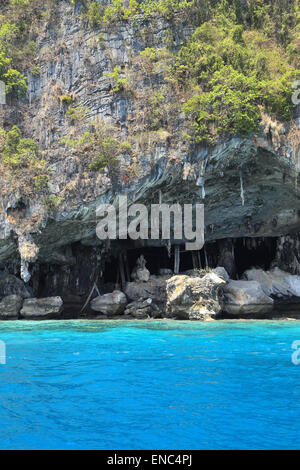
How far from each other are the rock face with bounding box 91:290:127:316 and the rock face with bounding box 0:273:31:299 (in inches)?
142

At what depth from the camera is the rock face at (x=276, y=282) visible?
20109 mm

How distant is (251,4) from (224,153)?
819 centimetres

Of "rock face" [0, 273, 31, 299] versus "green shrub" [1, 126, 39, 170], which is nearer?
"green shrub" [1, 126, 39, 170]

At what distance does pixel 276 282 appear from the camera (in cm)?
2053

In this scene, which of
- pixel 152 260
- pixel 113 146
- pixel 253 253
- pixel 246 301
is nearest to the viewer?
pixel 113 146

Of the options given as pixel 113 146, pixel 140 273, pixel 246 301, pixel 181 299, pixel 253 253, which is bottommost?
pixel 246 301

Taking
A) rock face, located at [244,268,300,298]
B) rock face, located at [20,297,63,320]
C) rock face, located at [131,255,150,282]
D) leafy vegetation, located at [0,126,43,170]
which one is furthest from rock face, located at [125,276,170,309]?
leafy vegetation, located at [0,126,43,170]

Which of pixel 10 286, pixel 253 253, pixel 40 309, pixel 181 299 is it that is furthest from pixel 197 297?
pixel 10 286

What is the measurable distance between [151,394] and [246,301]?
41.0 feet

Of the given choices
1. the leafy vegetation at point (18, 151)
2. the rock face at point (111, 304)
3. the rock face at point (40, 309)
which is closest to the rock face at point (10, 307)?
the rock face at point (40, 309)

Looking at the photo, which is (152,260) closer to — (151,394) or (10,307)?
(10,307)

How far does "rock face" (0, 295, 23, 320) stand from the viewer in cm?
1919

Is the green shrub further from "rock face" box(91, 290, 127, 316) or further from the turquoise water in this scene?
the turquoise water
